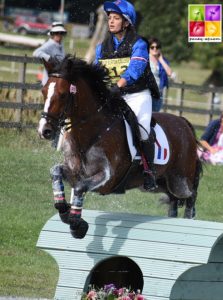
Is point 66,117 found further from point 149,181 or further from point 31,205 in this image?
point 31,205

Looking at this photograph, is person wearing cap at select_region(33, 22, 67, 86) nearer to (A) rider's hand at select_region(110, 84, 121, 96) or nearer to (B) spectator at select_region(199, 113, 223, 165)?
(B) spectator at select_region(199, 113, 223, 165)

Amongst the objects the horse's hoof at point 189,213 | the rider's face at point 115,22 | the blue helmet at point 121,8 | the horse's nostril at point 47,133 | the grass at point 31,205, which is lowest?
the grass at point 31,205

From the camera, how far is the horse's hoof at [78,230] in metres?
7.73

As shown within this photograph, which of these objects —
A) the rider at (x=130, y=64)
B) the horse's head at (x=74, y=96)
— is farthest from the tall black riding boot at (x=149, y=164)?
the horse's head at (x=74, y=96)

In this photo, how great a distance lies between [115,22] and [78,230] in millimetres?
2309

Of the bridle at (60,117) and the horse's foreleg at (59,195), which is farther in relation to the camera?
the bridle at (60,117)

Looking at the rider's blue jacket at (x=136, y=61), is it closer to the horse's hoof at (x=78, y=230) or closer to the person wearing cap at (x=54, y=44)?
the horse's hoof at (x=78, y=230)

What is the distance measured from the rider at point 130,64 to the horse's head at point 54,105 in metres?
0.75

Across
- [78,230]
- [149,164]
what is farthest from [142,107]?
[78,230]

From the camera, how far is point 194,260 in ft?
23.6

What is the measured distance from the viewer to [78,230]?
7738 mm

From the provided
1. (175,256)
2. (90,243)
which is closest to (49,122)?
(90,243)

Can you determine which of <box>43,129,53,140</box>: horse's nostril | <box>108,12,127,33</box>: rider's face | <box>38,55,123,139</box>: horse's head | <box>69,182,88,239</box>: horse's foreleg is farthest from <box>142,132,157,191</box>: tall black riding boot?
<box>43,129,53,140</box>: horse's nostril

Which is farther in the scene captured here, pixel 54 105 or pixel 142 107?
pixel 142 107
